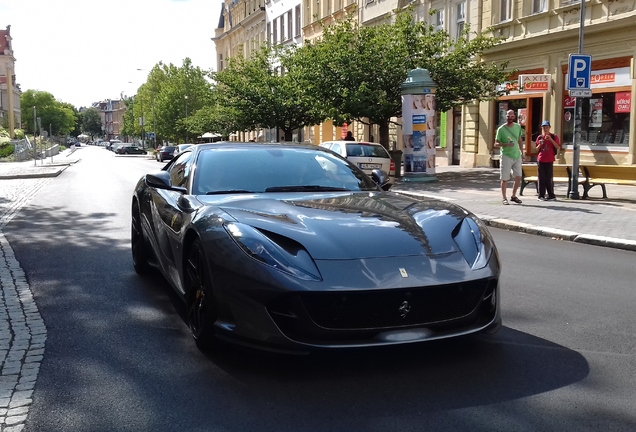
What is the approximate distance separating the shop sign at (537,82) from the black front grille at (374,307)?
23240mm

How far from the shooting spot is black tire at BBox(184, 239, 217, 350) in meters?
4.16

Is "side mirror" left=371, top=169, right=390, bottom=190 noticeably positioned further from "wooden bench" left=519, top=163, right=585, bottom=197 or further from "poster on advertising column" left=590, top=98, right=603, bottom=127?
"poster on advertising column" left=590, top=98, right=603, bottom=127

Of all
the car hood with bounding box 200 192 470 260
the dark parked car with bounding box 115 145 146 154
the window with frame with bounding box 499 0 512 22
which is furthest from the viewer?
the dark parked car with bounding box 115 145 146 154

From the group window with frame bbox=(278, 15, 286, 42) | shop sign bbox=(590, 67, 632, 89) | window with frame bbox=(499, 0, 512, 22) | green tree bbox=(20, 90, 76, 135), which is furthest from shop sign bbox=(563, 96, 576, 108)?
green tree bbox=(20, 90, 76, 135)

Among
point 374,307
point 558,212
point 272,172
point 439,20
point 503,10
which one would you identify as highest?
point 439,20

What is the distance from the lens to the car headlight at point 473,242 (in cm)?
403

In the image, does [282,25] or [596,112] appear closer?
[596,112]

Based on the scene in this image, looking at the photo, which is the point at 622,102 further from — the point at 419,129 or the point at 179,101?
the point at 179,101

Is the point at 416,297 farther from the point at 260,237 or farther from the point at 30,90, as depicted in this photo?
the point at 30,90

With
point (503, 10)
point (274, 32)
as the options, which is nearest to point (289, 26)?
point (274, 32)

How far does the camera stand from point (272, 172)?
5312 millimetres

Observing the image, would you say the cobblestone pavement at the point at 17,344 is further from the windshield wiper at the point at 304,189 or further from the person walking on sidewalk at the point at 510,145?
the person walking on sidewalk at the point at 510,145

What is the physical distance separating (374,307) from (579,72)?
12416mm

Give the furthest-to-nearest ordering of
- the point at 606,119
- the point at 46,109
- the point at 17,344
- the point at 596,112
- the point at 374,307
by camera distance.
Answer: the point at 46,109 → the point at 596,112 → the point at 606,119 → the point at 17,344 → the point at 374,307
